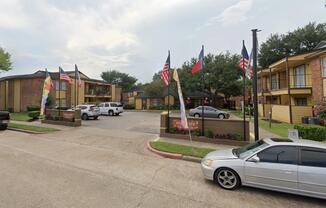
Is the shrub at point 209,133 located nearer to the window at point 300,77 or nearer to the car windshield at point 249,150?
the car windshield at point 249,150

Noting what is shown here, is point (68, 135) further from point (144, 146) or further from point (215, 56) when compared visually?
point (215, 56)

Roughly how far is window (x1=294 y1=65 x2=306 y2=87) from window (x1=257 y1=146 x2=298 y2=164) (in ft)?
64.0

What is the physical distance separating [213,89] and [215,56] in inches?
255

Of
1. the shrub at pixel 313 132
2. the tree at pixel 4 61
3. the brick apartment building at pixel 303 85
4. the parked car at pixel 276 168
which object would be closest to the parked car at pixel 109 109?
the tree at pixel 4 61

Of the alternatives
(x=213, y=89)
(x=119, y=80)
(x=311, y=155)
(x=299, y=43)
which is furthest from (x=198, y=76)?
(x=119, y=80)

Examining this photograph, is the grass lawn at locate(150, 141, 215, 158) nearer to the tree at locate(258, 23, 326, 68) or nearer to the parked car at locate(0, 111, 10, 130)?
the parked car at locate(0, 111, 10, 130)

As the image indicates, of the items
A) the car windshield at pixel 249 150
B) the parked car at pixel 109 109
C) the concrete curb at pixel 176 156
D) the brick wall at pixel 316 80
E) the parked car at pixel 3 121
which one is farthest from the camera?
the parked car at pixel 109 109

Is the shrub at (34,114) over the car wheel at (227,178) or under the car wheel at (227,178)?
over

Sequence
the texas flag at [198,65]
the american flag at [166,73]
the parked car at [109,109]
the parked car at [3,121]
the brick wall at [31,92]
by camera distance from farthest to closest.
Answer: the brick wall at [31,92] → the parked car at [109,109] → the parked car at [3,121] → the american flag at [166,73] → the texas flag at [198,65]

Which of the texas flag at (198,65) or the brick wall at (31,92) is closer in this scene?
the texas flag at (198,65)

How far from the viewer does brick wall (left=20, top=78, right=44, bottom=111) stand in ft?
105

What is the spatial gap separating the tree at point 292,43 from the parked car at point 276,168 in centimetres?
4514

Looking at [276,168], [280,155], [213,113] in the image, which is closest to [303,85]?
[213,113]

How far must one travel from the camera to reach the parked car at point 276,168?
4.61 m
